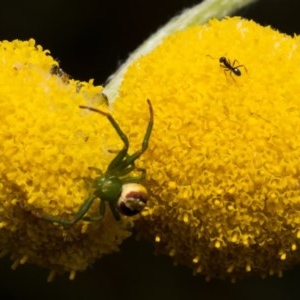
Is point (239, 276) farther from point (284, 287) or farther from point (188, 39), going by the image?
point (284, 287)

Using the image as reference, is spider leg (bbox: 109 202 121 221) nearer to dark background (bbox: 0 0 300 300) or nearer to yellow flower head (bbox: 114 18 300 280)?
yellow flower head (bbox: 114 18 300 280)

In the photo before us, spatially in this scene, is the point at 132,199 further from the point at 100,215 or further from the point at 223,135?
the point at 223,135

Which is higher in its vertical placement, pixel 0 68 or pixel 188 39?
pixel 0 68

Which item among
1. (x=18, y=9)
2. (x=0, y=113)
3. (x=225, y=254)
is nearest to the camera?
(x=0, y=113)

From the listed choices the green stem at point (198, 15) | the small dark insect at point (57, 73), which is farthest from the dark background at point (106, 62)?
the small dark insect at point (57, 73)

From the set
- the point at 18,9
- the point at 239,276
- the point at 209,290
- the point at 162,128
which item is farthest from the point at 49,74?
the point at 209,290

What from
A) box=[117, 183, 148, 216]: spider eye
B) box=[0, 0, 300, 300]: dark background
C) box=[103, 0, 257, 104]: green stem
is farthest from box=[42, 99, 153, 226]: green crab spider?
box=[0, 0, 300, 300]: dark background

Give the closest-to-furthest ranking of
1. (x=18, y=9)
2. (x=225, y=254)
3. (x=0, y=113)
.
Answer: (x=0, y=113) < (x=225, y=254) < (x=18, y=9)

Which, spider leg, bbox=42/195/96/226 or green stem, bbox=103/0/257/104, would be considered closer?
spider leg, bbox=42/195/96/226
